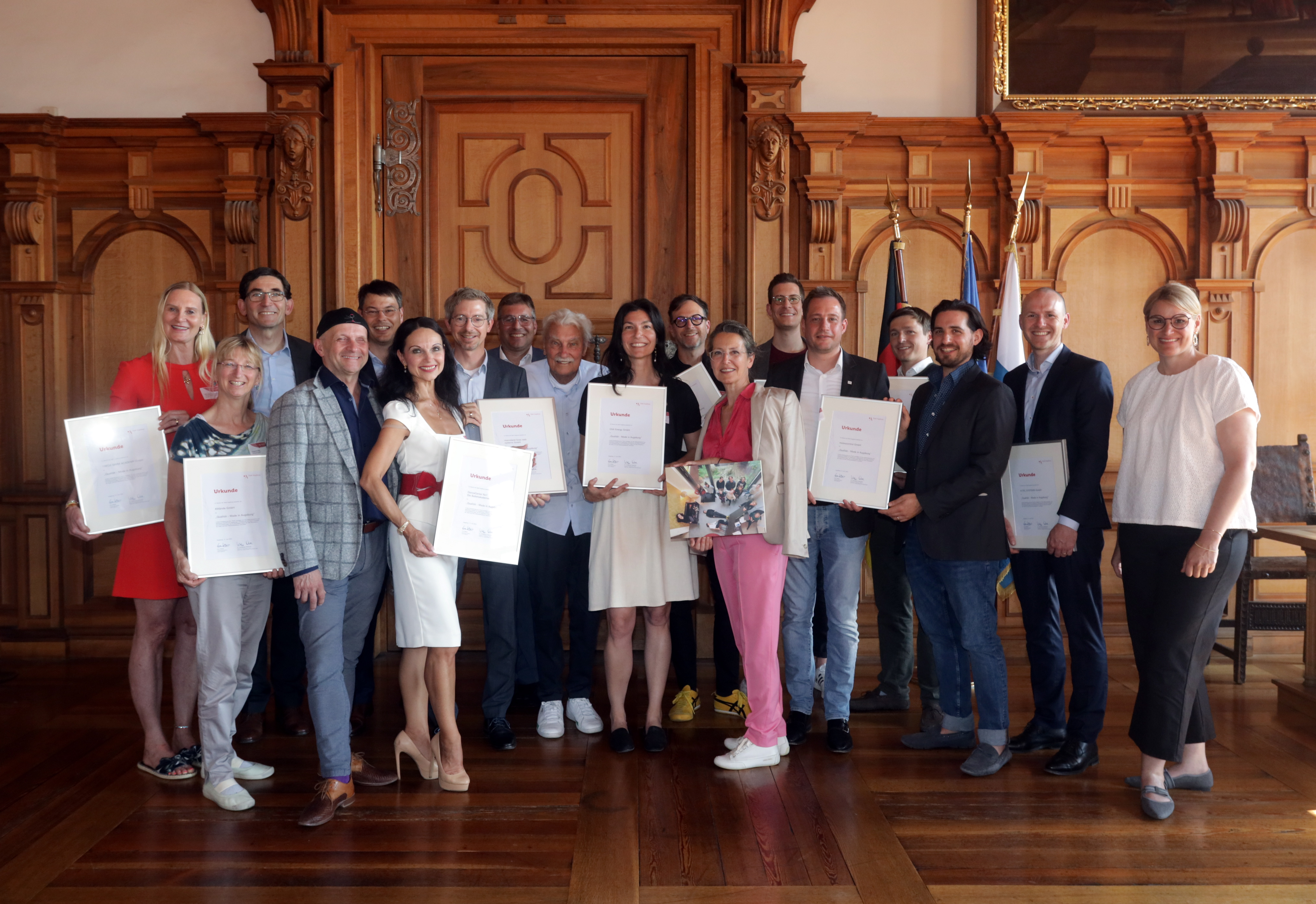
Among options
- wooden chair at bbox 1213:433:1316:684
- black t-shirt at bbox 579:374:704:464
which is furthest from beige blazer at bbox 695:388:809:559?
wooden chair at bbox 1213:433:1316:684

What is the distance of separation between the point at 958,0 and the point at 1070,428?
2.96m

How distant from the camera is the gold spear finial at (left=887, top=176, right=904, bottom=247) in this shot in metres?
4.88

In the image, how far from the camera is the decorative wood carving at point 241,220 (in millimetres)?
5078

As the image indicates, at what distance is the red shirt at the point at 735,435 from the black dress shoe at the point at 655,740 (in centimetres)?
111

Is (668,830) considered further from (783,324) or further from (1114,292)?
(1114,292)

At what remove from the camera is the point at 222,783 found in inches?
127

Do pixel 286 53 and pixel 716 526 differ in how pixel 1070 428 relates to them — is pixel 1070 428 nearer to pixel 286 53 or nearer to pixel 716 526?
pixel 716 526

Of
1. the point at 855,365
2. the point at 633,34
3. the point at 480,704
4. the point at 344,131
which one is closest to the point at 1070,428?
the point at 855,365

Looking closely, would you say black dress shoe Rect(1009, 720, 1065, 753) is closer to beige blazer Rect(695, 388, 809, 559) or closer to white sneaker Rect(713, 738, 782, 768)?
white sneaker Rect(713, 738, 782, 768)

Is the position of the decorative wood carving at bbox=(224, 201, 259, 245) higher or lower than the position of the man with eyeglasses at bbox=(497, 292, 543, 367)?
higher

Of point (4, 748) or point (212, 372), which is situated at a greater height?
point (212, 372)

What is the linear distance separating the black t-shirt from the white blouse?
5.17 feet

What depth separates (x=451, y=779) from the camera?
10.9ft

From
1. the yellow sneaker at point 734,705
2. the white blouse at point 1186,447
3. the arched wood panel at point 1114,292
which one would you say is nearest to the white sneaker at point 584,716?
the yellow sneaker at point 734,705
